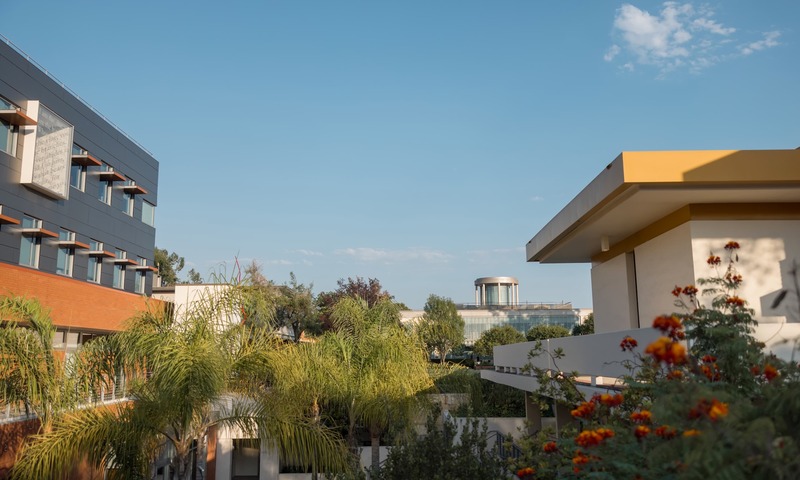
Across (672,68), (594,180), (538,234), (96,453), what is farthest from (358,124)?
(96,453)

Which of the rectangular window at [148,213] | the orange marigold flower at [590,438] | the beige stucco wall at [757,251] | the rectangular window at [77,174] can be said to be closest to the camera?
the orange marigold flower at [590,438]

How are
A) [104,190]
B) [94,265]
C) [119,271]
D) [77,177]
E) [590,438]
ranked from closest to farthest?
[590,438] → [77,177] → [94,265] → [104,190] → [119,271]

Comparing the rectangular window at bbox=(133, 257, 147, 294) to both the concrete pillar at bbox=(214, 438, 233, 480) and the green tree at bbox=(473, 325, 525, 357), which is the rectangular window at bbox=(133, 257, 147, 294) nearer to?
the concrete pillar at bbox=(214, 438, 233, 480)

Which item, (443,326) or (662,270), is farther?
(443,326)

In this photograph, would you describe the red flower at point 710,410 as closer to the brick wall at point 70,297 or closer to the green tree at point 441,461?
the green tree at point 441,461

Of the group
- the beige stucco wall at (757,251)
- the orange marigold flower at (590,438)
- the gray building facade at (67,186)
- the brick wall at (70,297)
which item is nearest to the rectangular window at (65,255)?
the gray building facade at (67,186)

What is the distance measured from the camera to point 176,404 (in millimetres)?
8750

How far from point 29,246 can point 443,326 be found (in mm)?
37105

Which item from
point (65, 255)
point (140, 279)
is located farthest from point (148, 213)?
point (65, 255)

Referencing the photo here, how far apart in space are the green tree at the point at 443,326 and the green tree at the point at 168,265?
3341cm

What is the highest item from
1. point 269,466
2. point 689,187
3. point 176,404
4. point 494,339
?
point 689,187

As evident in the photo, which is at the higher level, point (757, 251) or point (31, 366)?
point (757, 251)

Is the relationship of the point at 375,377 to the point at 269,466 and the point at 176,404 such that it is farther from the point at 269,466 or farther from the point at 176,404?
the point at 269,466

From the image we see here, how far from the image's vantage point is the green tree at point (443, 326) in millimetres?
55688
